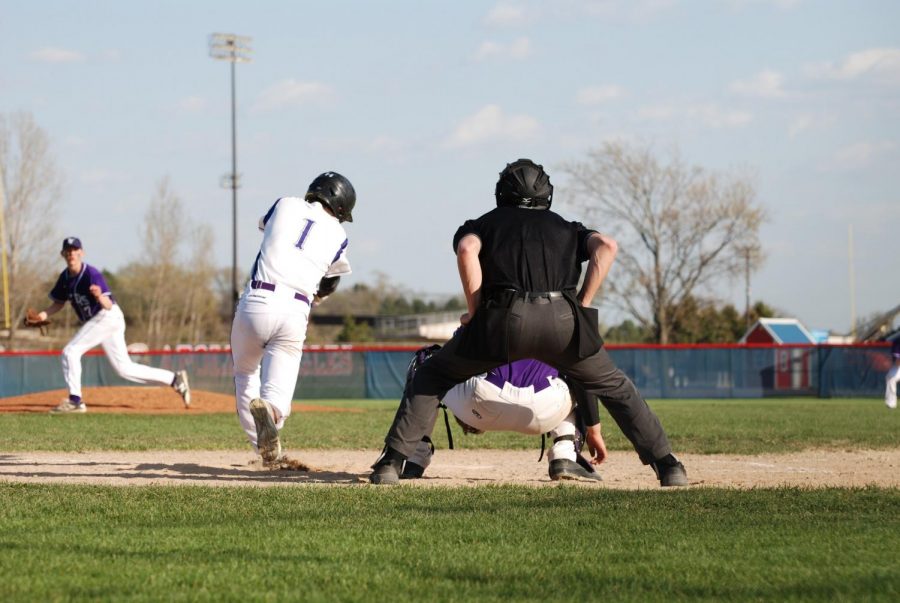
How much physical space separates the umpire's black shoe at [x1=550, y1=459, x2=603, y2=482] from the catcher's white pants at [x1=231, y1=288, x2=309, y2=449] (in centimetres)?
178

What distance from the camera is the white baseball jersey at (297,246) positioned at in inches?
308

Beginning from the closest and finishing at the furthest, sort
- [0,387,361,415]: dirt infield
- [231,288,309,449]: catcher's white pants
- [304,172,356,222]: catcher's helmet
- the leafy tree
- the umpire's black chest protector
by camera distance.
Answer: the umpire's black chest protector < [231,288,309,449]: catcher's white pants < [304,172,356,222]: catcher's helmet < [0,387,361,415]: dirt infield < the leafy tree

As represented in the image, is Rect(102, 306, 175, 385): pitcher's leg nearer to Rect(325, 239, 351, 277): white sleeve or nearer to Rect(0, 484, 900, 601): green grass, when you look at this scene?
Rect(325, 239, 351, 277): white sleeve

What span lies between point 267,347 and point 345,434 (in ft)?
17.3

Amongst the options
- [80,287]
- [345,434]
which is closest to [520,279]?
[345,434]

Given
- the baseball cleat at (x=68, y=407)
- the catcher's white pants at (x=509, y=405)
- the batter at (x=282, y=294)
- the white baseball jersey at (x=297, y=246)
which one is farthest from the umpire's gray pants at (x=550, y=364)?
the baseball cleat at (x=68, y=407)

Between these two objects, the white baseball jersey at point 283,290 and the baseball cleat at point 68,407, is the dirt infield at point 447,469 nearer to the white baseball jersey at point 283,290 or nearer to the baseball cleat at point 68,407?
the white baseball jersey at point 283,290

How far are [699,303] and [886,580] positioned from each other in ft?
178

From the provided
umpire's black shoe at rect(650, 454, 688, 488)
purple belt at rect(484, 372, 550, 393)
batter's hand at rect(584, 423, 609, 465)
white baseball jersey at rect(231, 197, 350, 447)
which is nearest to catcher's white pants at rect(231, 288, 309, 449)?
white baseball jersey at rect(231, 197, 350, 447)

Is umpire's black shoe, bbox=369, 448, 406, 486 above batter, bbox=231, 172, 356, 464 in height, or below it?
→ below

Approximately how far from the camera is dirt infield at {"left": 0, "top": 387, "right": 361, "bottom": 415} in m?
17.3

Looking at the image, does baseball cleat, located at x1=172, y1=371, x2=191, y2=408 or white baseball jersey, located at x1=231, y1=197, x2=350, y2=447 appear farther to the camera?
baseball cleat, located at x1=172, y1=371, x2=191, y2=408

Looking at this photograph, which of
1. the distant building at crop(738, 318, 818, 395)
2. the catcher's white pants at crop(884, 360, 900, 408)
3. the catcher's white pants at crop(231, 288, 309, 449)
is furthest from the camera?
the distant building at crop(738, 318, 818, 395)

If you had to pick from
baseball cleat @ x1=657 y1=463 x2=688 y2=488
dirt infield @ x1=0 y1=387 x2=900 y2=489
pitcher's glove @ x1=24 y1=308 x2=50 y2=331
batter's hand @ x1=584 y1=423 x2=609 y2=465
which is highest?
pitcher's glove @ x1=24 y1=308 x2=50 y2=331
